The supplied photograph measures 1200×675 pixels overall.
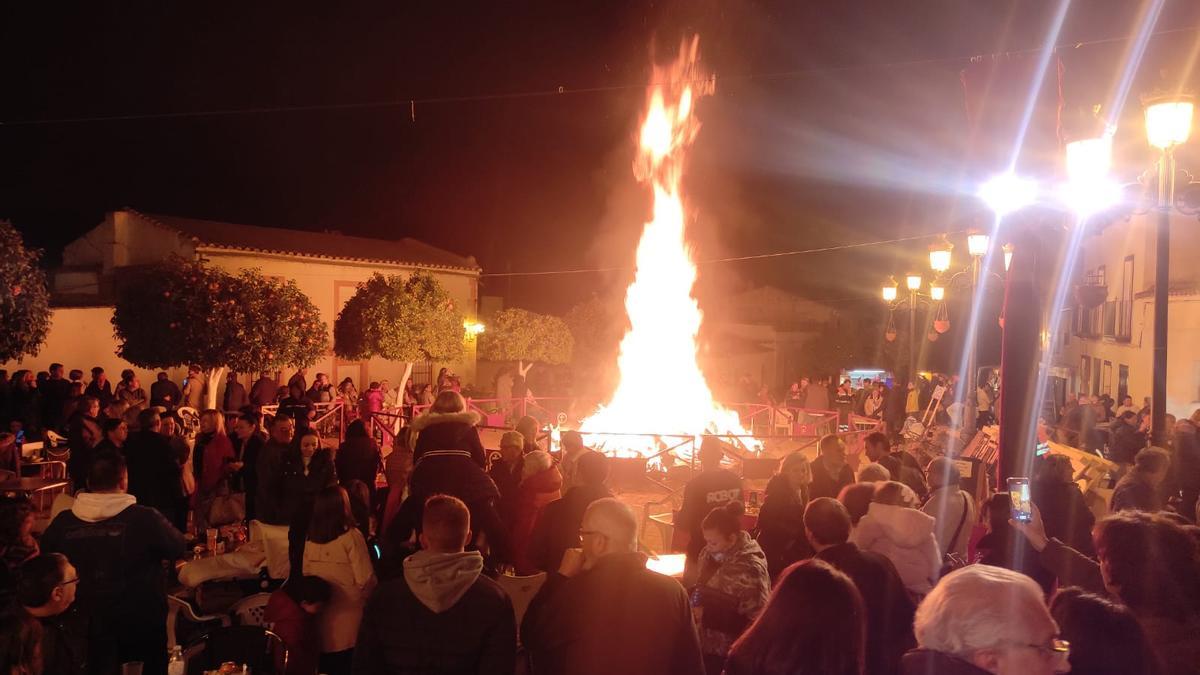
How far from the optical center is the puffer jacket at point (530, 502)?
20.6 ft

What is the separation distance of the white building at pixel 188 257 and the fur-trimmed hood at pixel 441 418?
712 inches

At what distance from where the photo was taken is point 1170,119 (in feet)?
21.1

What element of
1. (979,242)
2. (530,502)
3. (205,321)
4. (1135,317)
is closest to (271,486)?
(530,502)

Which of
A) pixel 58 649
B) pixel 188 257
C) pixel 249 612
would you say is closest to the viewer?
pixel 58 649

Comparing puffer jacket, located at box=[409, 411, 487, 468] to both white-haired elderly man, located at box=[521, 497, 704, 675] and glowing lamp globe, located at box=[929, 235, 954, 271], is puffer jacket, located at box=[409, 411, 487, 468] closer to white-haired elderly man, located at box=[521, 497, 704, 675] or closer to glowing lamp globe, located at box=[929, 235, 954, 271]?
white-haired elderly man, located at box=[521, 497, 704, 675]

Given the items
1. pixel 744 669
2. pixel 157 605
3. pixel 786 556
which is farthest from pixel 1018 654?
Answer: pixel 157 605

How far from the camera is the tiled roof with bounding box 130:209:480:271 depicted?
Answer: 27906 millimetres

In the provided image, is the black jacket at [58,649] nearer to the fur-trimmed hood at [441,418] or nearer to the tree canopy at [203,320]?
the fur-trimmed hood at [441,418]

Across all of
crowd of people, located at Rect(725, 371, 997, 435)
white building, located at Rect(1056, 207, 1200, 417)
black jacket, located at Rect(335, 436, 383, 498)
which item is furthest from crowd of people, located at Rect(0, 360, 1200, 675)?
white building, located at Rect(1056, 207, 1200, 417)

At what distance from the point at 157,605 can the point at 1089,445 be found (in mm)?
15027

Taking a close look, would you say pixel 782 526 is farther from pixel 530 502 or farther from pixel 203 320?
pixel 203 320

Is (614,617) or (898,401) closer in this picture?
(614,617)

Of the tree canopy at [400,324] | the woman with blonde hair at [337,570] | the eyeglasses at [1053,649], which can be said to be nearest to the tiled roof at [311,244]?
the tree canopy at [400,324]

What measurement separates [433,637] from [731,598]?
64.5 inches
